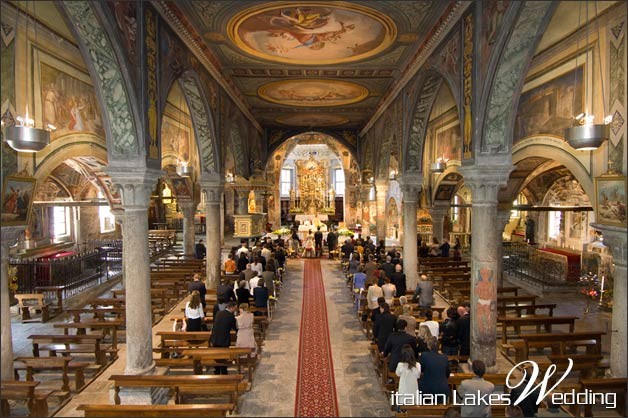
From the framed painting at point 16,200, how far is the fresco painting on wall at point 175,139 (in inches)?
427

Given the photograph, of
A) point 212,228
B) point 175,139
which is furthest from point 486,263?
point 175,139

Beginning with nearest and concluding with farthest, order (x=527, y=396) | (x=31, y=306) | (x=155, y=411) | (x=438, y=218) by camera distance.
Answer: (x=527, y=396) < (x=155, y=411) < (x=31, y=306) < (x=438, y=218)

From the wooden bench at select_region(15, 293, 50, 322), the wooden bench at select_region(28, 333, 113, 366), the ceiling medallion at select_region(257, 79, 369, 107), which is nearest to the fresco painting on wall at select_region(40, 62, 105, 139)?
the wooden bench at select_region(28, 333, 113, 366)

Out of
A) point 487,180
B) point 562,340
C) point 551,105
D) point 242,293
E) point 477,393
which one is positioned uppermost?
point 551,105

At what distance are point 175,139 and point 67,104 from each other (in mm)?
8185

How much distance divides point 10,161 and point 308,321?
26.4ft

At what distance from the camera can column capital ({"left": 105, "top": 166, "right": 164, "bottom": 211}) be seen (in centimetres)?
770

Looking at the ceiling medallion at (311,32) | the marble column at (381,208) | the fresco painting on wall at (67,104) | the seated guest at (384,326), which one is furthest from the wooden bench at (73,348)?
the marble column at (381,208)

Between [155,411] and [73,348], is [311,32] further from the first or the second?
[73,348]

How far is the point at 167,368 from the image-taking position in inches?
328

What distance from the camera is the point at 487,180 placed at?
8.08 metres

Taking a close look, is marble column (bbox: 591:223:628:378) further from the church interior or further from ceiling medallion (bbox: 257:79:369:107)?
ceiling medallion (bbox: 257:79:369:107)

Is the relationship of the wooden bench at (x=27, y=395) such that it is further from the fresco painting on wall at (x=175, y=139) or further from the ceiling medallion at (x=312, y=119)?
the ceiling medallion at (x=312, y=119)

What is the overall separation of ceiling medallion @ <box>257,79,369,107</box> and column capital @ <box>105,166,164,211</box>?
30.0 ft
